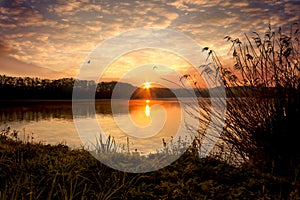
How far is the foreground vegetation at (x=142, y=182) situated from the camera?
315 centimetres

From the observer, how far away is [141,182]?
3.59m

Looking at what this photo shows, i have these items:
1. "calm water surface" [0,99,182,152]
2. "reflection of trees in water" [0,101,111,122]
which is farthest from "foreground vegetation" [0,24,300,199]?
"reflection of trees in water" [0,101,111,122]

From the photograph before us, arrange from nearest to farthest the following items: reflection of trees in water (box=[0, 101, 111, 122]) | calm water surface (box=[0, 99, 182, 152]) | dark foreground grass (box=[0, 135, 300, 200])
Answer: dark foreground grass (box=[0, 135, 300, 200]) → calm water surface (box=[0, 99, 182, 152]) → reflection of trees in water (box=[0, 101, 111, 122])

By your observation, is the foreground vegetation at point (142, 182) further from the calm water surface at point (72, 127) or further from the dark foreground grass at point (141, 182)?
the calm water surface at point (72, 127)

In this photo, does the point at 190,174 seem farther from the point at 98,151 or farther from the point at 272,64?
the point at 272,64

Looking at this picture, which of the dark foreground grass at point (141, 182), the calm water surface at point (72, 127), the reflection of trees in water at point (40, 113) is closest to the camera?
the dark foreground grass at point (141, 182)

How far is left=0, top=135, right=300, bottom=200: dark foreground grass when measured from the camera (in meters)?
3.15

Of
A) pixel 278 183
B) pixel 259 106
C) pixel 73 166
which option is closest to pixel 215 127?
pixel 259 106

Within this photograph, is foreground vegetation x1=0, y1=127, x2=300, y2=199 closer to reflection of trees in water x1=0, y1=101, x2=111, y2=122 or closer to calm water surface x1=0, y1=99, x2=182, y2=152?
calm water surface x1=0, y1=99, x2=182, y2=152

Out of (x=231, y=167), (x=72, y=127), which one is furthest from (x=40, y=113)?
(x=231, y=167)

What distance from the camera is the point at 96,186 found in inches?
137

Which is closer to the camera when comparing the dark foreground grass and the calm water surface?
the dark foreground grass

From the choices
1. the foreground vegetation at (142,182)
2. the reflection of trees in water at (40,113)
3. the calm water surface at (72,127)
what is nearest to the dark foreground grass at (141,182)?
the foreground vegetation at (142,182)

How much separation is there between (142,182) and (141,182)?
0.06 ft
